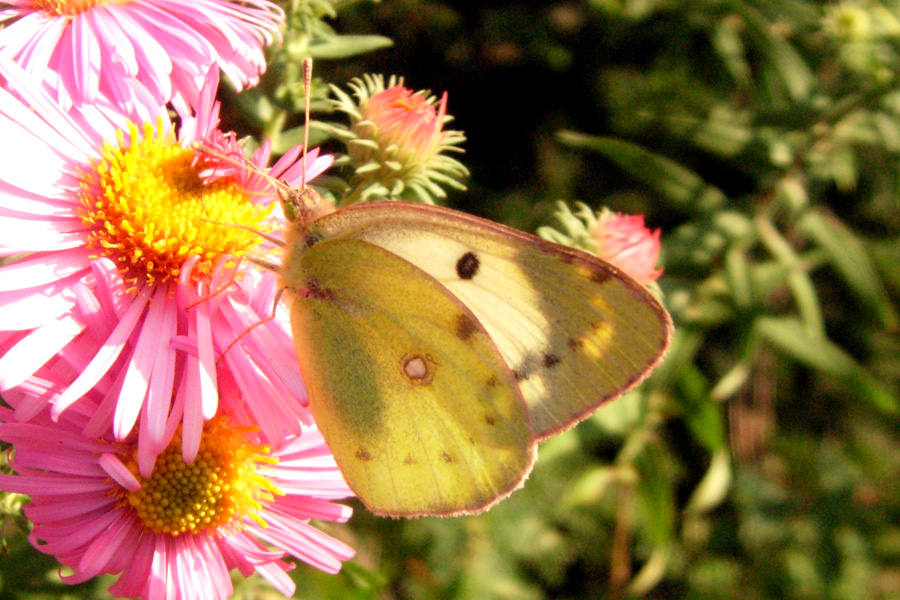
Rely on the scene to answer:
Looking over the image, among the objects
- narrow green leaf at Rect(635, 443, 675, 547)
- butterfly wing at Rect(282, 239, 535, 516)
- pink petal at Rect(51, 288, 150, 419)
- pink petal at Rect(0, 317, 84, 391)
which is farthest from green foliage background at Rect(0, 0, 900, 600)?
pink petal at Rect(0, 317, 84, 391)

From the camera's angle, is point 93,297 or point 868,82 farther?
point 868,82

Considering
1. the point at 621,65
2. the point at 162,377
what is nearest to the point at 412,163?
the point at 162,377

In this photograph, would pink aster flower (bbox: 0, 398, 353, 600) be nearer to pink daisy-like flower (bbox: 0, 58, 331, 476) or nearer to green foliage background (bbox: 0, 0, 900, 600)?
pink daisy-like flower (bbox: 0, 58, 331, 476)

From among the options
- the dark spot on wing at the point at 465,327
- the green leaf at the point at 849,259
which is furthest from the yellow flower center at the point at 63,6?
the green leaf at the point at 849,259

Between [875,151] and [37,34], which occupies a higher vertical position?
[37,34]

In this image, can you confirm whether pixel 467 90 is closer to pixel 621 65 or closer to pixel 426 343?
pixel 621 65

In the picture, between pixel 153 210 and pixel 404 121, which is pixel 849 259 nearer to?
pixel 404 121
